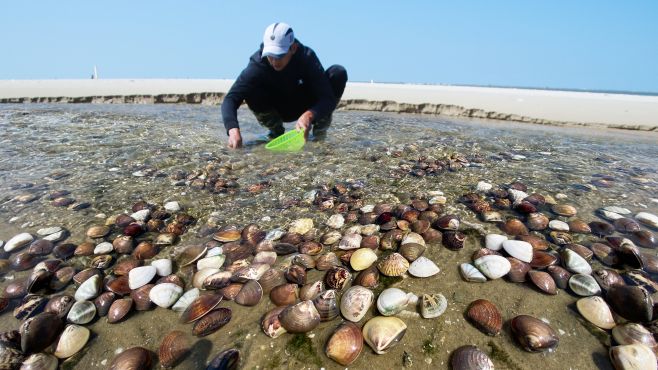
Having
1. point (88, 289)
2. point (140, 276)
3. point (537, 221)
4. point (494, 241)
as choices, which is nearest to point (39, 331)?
point (88, 289)

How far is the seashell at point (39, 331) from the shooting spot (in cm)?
149

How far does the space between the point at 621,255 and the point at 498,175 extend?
5.00 feet

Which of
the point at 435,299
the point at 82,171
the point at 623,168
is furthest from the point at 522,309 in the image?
the point at 82,171

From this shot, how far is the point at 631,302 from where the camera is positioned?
58.0 inches

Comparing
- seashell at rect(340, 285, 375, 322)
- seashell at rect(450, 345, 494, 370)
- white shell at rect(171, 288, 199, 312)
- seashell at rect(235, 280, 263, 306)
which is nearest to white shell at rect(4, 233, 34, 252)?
white shell at rect(171, 288, 199, 312)

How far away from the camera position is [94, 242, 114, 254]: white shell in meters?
2.16

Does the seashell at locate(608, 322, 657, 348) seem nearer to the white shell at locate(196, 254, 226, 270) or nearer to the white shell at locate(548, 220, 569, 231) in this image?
A: the white shell at locate(548, 220, 569, 231)

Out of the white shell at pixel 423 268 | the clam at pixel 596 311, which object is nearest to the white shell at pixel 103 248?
the white shell at pixel 423 268

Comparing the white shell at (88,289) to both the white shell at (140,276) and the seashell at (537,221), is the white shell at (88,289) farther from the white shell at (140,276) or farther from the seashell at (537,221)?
the seashell at (537,221)

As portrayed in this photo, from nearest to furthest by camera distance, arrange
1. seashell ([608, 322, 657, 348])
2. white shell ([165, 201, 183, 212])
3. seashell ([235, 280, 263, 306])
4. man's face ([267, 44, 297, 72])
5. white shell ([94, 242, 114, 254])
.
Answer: seashell ([608, 322, 657, 348]), seashell ([235, 280, 263, 306]), white shell ([94, 242, 114, 254]), white shell ([165, 201, 183, 212]), man's face ([267, 44, 297, 72])

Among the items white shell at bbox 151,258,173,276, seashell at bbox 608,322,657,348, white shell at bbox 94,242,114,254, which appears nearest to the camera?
seashell at bbox 608,322,657,348

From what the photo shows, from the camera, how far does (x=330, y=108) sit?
17.3 ft

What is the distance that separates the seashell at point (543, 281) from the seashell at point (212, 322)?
62.1 inches

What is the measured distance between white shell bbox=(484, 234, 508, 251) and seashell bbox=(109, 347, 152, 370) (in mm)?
1929
